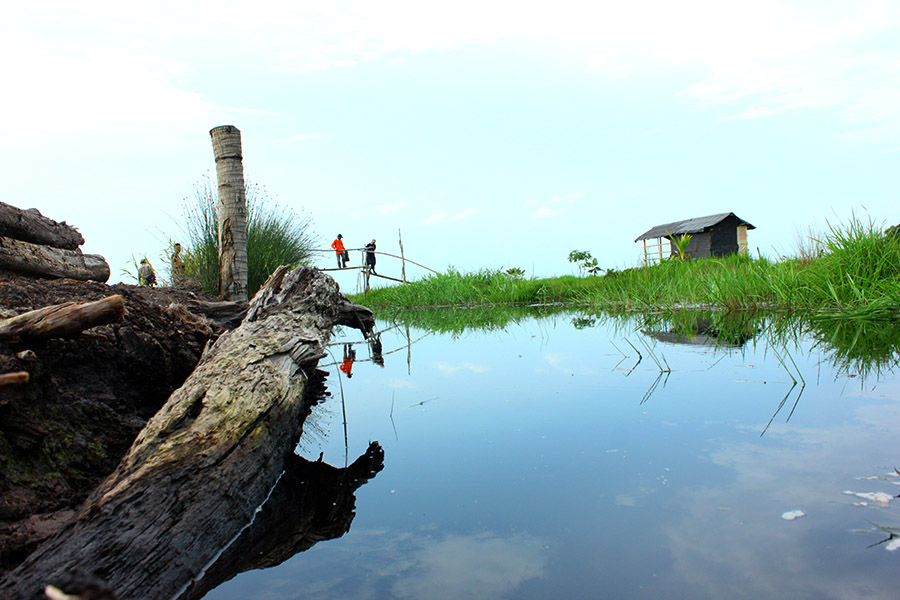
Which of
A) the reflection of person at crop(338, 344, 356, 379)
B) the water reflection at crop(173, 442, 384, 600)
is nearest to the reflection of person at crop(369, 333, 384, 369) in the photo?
the reflection of person at crop(338, 344, 356, 379)

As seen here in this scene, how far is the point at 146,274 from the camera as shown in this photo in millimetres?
10430

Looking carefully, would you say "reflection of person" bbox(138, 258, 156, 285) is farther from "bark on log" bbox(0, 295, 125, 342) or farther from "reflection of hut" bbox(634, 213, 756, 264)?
"reflection of hut" bbox(634, 213, 756, 264)

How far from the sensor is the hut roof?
2458cm

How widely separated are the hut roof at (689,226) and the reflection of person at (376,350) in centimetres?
1874

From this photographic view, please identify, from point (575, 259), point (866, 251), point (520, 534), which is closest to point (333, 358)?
point (520, 534)

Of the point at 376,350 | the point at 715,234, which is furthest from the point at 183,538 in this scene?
the point at 715,234

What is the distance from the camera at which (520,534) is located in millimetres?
1717

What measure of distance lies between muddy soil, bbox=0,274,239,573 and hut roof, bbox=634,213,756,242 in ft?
74.4

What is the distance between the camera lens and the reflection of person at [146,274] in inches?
409

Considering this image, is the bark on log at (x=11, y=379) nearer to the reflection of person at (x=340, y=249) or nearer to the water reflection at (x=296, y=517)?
the water reflection at (x=296, y=517)

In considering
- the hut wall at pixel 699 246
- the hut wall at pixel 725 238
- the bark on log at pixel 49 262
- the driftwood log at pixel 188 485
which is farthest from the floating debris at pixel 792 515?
the hut wall at pixel 725 238

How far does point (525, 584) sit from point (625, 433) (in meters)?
1.36

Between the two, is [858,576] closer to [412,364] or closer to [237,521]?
[237,521]

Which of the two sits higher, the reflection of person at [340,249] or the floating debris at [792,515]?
the reflection of person at [340,249]
